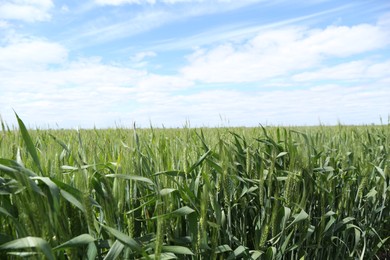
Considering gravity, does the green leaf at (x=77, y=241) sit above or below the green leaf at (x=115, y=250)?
above

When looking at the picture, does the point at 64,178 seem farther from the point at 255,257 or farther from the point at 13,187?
the point at 255,257

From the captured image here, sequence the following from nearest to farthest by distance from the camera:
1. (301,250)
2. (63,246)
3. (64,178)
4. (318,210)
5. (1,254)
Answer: (63,246)
(1,254)
(64,178)
(301,250)
(318,210)

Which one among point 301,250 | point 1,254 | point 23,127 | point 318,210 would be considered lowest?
point 301,250

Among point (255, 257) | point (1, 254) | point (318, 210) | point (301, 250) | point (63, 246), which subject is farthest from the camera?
point (318, 210)

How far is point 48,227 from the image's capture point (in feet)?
3.13

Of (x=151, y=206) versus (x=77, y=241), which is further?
(x=151, y=206)

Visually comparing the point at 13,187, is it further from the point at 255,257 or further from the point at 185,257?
the point at 255,257

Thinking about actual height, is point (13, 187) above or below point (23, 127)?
below

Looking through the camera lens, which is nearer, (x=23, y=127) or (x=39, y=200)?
(x=39, y=200)

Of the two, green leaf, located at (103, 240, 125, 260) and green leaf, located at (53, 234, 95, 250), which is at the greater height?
green leaf, located at (53, 234, 95, 250)

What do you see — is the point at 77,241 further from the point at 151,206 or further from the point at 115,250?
the point at 151,206

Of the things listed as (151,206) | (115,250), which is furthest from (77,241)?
(151,206)

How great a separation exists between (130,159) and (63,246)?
0.43 m

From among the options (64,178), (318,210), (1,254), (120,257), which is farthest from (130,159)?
(318,210)
